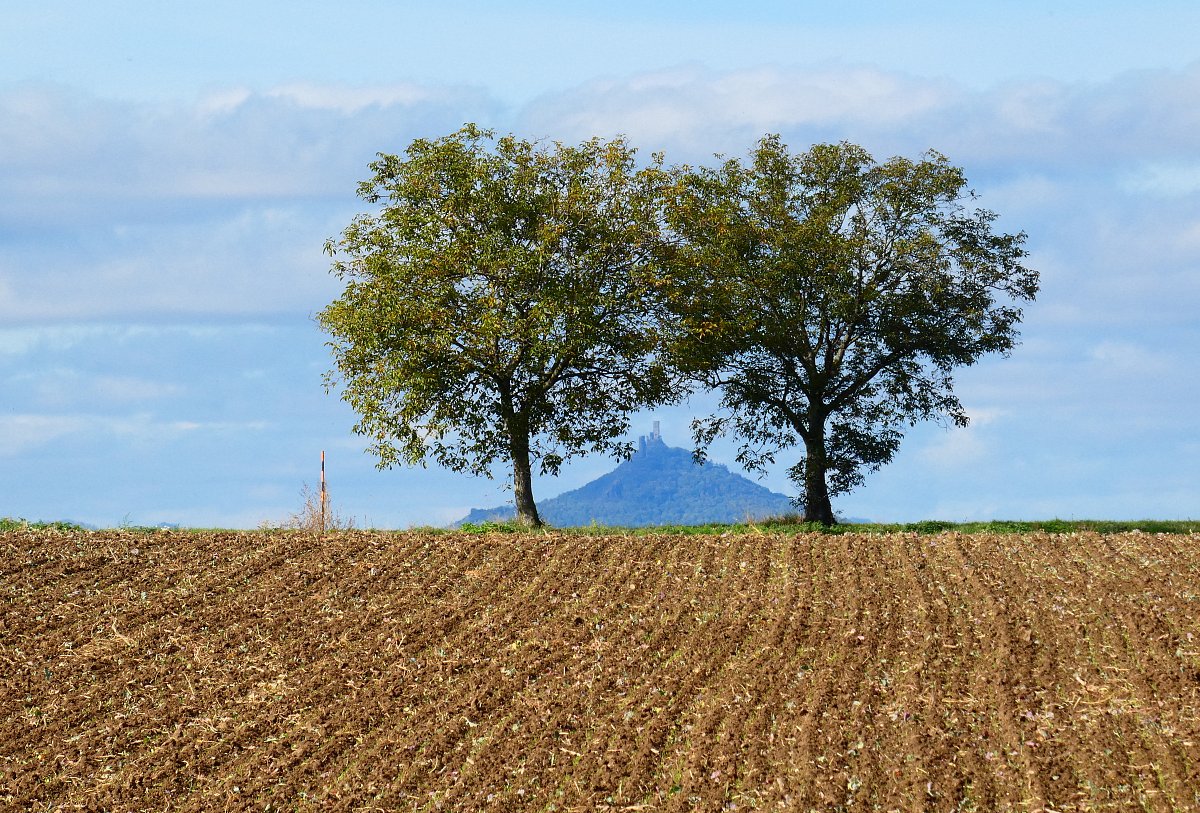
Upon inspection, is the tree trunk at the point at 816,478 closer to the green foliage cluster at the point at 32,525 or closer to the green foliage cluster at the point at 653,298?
the green foliage cluster at the point at 653,298

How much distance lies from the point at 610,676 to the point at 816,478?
1755 cm

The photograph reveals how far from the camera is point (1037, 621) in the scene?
1180 centimetres

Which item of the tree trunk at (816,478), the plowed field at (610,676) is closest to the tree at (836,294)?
the tree trunk at (816,478)

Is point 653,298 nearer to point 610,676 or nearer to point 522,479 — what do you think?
point 522,479

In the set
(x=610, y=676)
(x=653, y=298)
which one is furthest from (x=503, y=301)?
(x=610, y=676)

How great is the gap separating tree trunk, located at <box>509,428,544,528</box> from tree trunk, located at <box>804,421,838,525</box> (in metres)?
7.42

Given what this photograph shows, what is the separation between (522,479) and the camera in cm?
2377

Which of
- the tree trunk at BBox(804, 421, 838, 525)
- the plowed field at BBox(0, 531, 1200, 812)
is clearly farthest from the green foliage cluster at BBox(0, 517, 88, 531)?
the tree trunk at BBox(804, 421, 838, 525)

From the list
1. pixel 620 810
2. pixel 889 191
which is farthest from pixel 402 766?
pixel 889 191

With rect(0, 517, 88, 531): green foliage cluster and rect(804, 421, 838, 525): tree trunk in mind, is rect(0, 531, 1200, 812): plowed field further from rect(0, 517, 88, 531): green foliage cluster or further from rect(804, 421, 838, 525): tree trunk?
rect(804, 421, 838, 525): tree trunk

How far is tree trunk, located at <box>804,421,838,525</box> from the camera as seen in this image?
27500mm

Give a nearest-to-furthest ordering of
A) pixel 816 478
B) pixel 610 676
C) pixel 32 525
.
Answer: pixel 610 676
pixel 32 525
pixel 816 478

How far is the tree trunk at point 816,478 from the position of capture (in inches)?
1083

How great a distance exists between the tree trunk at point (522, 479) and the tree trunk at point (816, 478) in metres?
7.42
